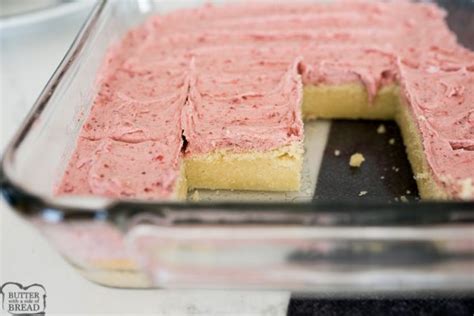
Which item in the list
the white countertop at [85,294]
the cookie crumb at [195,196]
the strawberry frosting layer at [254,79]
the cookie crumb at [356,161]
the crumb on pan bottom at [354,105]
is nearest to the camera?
the white countertop at [85,294]

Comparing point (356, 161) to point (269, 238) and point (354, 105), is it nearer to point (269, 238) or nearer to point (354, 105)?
point (354, 105)

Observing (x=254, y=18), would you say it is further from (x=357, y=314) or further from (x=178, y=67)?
(x=357, y=314)

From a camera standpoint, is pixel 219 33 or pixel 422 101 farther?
pixel 219 33

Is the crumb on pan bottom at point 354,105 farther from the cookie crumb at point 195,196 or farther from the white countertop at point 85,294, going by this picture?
the white countertop at point 85,294

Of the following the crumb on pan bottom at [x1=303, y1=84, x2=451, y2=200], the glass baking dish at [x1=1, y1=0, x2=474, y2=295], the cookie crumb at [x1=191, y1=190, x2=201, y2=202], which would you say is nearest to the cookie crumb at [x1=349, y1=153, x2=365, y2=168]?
the crumb on pan bottom at [x1=303, y1=84, x2=451, y2=200]

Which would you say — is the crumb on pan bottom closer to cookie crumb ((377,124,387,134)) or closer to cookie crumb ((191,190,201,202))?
cookie crumb ((377,124,387,134))

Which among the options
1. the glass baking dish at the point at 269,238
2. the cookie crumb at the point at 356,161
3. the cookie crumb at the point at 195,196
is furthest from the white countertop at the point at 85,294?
the cookie crumb at the point at 356,161

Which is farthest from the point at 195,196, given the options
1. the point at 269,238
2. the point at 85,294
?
the point at 269,238

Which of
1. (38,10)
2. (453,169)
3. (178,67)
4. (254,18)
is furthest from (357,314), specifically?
(38,10)

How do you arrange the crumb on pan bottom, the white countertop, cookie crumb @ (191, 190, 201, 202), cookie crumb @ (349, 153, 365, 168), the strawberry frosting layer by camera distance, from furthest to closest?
1. the crumb on pan bottom
2. cookie crumb @ (349, 153, 365, 168)
3. cookie crumb @ (191, 190, 201, 202)
4. the strawberry frosting layer
5. the white countertop
